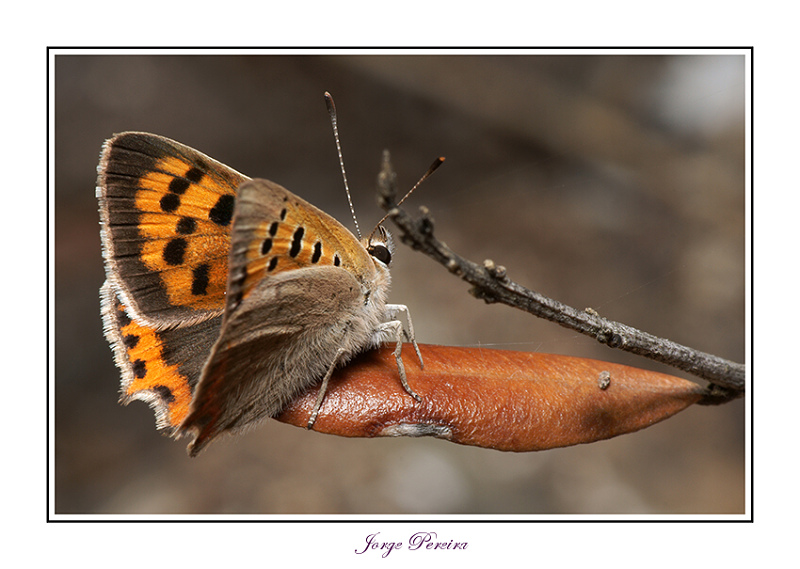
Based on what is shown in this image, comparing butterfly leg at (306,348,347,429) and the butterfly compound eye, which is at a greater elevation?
the butterfly compound eye

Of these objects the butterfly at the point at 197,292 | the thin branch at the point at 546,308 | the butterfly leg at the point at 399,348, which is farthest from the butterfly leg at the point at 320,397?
the thin branch at the point at 546,308

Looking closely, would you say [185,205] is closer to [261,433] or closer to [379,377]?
[379,377]

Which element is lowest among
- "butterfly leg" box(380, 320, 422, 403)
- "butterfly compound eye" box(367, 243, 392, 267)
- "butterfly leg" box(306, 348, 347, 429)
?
"butterfly leg" box(306, 348, 347, 429)

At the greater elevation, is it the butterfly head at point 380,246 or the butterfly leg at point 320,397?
the butterfly head at point 380,246

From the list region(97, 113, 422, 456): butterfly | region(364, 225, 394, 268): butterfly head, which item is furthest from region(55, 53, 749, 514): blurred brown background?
region(364, 225, 394, 268): butterfly head

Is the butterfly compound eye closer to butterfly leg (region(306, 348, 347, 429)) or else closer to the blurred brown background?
butterfly leg (region(306, 348, 347, 429))

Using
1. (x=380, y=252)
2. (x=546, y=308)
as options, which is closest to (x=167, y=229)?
(x=380, y=252)

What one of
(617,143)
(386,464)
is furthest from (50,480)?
(617,143)

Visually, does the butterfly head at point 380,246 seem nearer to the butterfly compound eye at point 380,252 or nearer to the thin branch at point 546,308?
the butterfly compound eye at point 380,252
